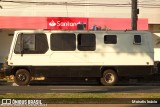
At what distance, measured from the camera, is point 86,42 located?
21.8 meters

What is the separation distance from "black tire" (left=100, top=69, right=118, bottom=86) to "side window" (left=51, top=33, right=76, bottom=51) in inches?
71.3

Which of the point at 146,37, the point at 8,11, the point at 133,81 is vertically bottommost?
the point at 133,81

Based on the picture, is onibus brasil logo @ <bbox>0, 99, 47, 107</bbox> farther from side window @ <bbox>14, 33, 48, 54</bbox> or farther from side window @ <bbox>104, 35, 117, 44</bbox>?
side window @ <bbox>104, 35, 117, 44</bbox>

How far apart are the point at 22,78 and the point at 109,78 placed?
3776 millimetres

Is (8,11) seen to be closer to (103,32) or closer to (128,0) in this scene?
(128,0)

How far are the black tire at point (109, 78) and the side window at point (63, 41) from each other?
1.81 m

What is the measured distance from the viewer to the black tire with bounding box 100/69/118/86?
22.0 meters

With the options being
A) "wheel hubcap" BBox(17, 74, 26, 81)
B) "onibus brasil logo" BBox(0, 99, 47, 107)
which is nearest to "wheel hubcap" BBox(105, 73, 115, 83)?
"wheel hubcap" BBox(17, 74, 26, 81)

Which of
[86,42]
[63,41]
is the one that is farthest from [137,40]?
[63,41]

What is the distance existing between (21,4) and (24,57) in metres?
12.9

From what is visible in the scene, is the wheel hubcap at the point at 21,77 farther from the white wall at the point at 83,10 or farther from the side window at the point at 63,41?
the white wall at the point at 83,10

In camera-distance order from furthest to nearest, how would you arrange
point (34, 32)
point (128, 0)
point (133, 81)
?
point (128, 0) → point (133, 81) → point (34, 32)

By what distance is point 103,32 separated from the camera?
71.9 ft

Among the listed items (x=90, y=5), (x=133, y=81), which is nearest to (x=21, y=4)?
(x=90, y=5)
